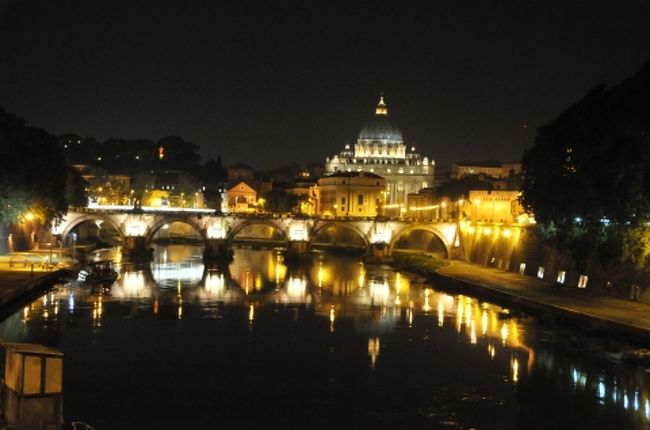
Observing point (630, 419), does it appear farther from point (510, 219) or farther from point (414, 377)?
point (510, 219)

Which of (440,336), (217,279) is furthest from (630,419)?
(217,279)

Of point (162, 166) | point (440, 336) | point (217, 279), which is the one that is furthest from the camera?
point (162, 166)

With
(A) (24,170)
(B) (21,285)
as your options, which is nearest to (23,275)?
(B) (21,285)

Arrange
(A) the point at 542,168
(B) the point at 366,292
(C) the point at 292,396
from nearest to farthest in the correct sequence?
(C) the point at 292,396
(A) the point at 542,168
(B) the point at 366,292

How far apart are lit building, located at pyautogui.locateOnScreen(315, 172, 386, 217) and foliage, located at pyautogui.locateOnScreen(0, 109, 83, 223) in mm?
62914

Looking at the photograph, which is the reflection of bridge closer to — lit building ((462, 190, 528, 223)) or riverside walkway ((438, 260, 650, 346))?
lit building ((462, 190, 528, 223))

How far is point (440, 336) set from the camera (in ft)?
102

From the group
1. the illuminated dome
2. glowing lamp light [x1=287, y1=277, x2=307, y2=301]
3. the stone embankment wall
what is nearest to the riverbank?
glowing lamp light [x1=287, y1=277, x2=307, y2=301]

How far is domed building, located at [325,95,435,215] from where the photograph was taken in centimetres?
14375

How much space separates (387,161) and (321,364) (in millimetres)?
125997

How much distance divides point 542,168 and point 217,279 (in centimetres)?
2009

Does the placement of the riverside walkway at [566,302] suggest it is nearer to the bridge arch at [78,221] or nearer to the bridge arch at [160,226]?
Answer: the bridge arch at [160,226]

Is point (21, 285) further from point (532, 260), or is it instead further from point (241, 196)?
point (241, 196)

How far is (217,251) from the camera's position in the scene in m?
68.8
